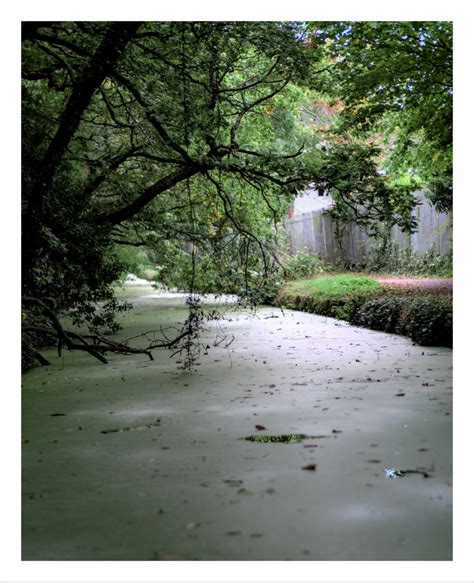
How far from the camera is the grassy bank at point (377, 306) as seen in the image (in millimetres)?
8273

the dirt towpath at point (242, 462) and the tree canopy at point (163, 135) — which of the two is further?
the tree canopy at point (163, 135)

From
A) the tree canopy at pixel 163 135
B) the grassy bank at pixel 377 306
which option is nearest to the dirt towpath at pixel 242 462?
the grassy bank at pixel 377 306

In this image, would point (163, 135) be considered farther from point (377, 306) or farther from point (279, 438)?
point (377, 306)

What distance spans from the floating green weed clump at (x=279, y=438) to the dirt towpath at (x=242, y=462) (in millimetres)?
41

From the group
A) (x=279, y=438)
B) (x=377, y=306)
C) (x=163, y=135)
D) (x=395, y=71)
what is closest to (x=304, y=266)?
(x=377, y=306)

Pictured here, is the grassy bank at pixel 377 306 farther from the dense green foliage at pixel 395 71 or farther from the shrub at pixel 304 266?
the shrub at pixel 304 266

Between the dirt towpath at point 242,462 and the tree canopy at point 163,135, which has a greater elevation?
the tree canopy at point 163,135

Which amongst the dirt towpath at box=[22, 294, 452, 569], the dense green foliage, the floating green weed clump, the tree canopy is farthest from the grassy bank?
the floating green weed clump

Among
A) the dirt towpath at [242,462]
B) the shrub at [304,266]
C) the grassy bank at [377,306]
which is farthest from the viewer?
the shrub at [304,266]

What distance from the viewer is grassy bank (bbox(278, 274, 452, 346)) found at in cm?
827

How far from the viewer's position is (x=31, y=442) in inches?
185

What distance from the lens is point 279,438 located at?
14.7 ft
